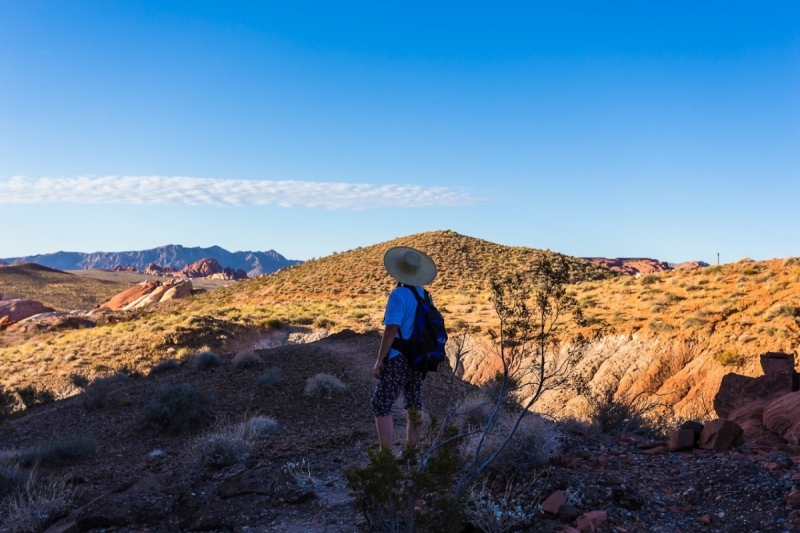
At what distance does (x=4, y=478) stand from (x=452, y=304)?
83.3ft

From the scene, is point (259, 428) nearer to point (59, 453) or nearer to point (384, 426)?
point (59, 453)

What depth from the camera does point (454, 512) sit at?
13.7ft

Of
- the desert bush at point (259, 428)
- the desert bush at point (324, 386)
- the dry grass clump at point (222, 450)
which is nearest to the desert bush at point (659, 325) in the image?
the desert bush at point (324, 386)

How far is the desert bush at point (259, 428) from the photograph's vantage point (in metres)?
8.22

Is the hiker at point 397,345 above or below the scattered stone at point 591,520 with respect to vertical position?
above

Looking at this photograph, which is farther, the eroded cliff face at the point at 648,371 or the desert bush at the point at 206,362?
the desert bush at the point at 206,362

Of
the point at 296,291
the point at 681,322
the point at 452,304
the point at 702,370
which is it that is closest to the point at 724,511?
the point at 702,370

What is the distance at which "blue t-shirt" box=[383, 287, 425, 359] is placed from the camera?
565cm

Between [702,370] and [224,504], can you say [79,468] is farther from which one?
[702,370]

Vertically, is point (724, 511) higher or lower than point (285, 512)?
higher

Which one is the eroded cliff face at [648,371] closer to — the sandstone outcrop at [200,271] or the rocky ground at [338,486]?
the rocky ground at [338,486]

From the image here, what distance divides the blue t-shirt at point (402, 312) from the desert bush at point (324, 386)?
6268 millimetres

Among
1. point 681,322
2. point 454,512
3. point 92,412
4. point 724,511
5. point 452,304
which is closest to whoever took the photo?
point 454,512

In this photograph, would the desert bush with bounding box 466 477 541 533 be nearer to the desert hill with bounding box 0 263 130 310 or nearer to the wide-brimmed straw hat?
the wide-brimmed straw hat
